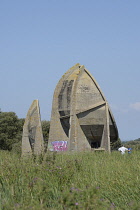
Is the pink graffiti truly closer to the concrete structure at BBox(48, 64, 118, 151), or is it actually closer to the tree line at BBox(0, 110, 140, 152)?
the concrete structure at BBox(48, 64, 118, 151)

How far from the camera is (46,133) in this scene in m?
46.3

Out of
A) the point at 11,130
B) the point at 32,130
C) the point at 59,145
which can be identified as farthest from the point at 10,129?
the point at 59,145

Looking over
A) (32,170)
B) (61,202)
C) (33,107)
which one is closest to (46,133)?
(33,107)

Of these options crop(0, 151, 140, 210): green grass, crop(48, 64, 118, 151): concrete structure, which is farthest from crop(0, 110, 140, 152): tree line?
crop(0, 151, 140, 210): green grass

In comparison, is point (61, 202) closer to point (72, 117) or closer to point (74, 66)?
point (72, 117)

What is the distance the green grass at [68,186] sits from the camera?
6.32 m

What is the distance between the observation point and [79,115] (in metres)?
21.6

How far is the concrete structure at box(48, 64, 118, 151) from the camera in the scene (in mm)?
21484

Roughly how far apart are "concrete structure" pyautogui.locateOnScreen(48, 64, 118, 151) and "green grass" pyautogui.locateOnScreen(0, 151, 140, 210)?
9.87m

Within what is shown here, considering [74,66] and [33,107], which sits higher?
[74,66]

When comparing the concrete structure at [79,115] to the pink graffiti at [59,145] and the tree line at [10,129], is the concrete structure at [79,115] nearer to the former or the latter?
the pink graffiti at [59,145]

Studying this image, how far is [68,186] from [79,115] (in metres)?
12.8

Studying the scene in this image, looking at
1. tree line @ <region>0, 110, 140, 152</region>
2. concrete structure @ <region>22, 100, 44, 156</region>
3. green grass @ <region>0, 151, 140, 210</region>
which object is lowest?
green grass @ <region>0, 151, 140, 210</region>

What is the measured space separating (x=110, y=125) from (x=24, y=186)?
14740mm
